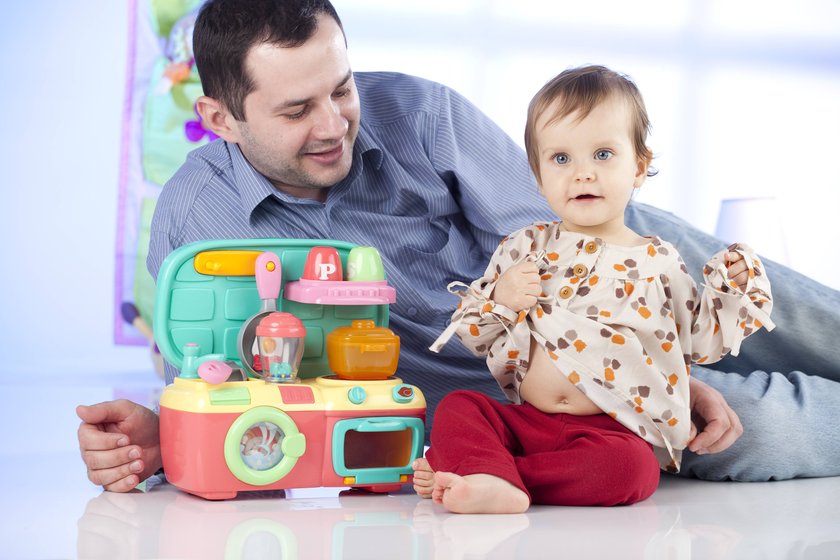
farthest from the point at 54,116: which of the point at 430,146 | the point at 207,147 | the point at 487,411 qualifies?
the point at 487,411

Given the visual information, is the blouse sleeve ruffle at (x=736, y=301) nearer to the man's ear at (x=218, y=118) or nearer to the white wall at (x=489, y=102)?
the man's ear at (x=218, y=118)

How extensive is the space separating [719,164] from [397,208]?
2576 mm

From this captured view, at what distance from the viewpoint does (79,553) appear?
1180mm

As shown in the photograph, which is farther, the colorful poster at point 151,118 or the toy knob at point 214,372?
the colorful poster at point 151,118

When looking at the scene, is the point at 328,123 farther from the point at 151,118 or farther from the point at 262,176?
the point at 151,118

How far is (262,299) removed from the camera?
4.97 ft

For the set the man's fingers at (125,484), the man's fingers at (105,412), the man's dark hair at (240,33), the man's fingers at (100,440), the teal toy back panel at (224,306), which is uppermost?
the man's dark hair at (240,33)

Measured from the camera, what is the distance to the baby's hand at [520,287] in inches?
57.6

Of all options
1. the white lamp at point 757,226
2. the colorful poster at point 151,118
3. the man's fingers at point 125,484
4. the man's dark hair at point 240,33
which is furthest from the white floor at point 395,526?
the colorful poster at point 151,118

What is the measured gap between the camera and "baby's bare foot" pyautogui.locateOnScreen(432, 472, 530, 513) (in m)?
1.33

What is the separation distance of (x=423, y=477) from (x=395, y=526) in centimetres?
17

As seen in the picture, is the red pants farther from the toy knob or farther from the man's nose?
the man's nose

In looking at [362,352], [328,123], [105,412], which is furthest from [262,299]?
[328,123]

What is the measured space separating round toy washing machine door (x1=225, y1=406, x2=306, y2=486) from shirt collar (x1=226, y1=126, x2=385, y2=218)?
456 mm
